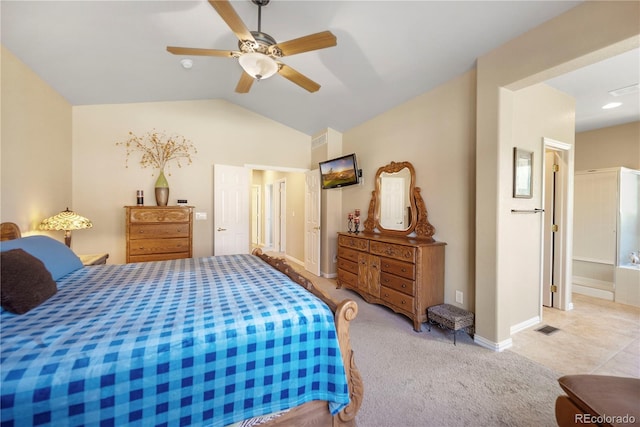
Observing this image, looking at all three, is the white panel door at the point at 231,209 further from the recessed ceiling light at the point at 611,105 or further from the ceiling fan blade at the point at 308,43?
the recessed ceiling light at the point at 611,105

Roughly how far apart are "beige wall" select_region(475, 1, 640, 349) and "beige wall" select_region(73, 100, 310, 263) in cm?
351

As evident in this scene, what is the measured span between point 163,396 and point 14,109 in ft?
10.3

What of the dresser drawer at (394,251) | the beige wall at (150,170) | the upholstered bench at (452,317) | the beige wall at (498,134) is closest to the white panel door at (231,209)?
the beige wall at (150,170)

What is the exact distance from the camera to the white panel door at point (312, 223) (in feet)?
16.2

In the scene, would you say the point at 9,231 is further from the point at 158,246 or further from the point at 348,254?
the point at 348,254

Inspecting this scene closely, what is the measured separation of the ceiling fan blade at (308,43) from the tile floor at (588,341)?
311 centimetres

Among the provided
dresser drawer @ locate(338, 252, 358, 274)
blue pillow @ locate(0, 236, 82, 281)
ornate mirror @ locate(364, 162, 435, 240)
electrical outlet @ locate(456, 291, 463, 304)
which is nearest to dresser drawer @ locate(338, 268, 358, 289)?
dresser drawer @ locate(338, 252, 358, 274)

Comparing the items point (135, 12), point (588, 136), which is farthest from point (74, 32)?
point (588, 136)

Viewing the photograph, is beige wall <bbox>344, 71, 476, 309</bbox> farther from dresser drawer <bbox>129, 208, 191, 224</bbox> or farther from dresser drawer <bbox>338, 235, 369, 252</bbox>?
dresser drawer <bbox>129, 208, 191, 224</bbox>

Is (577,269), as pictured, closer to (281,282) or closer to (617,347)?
(617,347)

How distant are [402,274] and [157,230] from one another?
339 centimetres

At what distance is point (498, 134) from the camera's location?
2.33m

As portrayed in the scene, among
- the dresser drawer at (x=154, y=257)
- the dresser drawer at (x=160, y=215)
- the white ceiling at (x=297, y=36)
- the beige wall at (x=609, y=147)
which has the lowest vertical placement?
the dresser drawer at (x=154, y=257)

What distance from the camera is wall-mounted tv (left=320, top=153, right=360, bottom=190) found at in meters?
4.17
